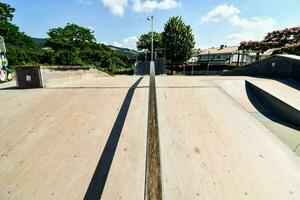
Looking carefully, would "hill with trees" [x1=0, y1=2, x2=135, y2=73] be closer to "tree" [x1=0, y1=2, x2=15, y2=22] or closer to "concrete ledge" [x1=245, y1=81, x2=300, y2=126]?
"tree" [x1=0, y1=2, x2=15, y2=22]

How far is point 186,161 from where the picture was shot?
9.76 feet

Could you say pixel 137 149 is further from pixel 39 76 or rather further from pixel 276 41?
pixel 276 41

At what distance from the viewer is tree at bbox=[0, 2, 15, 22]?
2484cm

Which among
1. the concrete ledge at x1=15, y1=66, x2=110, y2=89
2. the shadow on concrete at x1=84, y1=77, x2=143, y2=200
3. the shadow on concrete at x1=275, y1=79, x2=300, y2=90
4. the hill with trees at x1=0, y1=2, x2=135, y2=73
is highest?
the hill with trees at x1=0, y1=2, x2=135, y2=73

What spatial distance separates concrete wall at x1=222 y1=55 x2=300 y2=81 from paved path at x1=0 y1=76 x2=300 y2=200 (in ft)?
19.1

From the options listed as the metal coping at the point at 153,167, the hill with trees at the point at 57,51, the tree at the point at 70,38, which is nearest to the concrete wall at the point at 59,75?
the metal coping at the point at 153,167

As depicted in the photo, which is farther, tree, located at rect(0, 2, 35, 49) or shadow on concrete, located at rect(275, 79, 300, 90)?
tree, located at rect(0, 2, 35, 49)

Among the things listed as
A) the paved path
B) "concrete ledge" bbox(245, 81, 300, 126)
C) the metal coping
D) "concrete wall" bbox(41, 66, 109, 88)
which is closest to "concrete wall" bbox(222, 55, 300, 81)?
"concrete ledge" bbox(245, 81, 300, 126)

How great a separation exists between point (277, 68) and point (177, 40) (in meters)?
21.4

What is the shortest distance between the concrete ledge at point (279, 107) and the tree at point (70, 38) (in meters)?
36.8

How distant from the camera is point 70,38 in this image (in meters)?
38.4

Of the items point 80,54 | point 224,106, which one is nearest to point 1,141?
point 224,106

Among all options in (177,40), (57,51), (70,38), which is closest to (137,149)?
(57,51)

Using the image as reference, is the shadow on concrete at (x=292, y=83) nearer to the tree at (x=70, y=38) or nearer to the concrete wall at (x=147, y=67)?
the concrete wall at (x=147, y=67)
